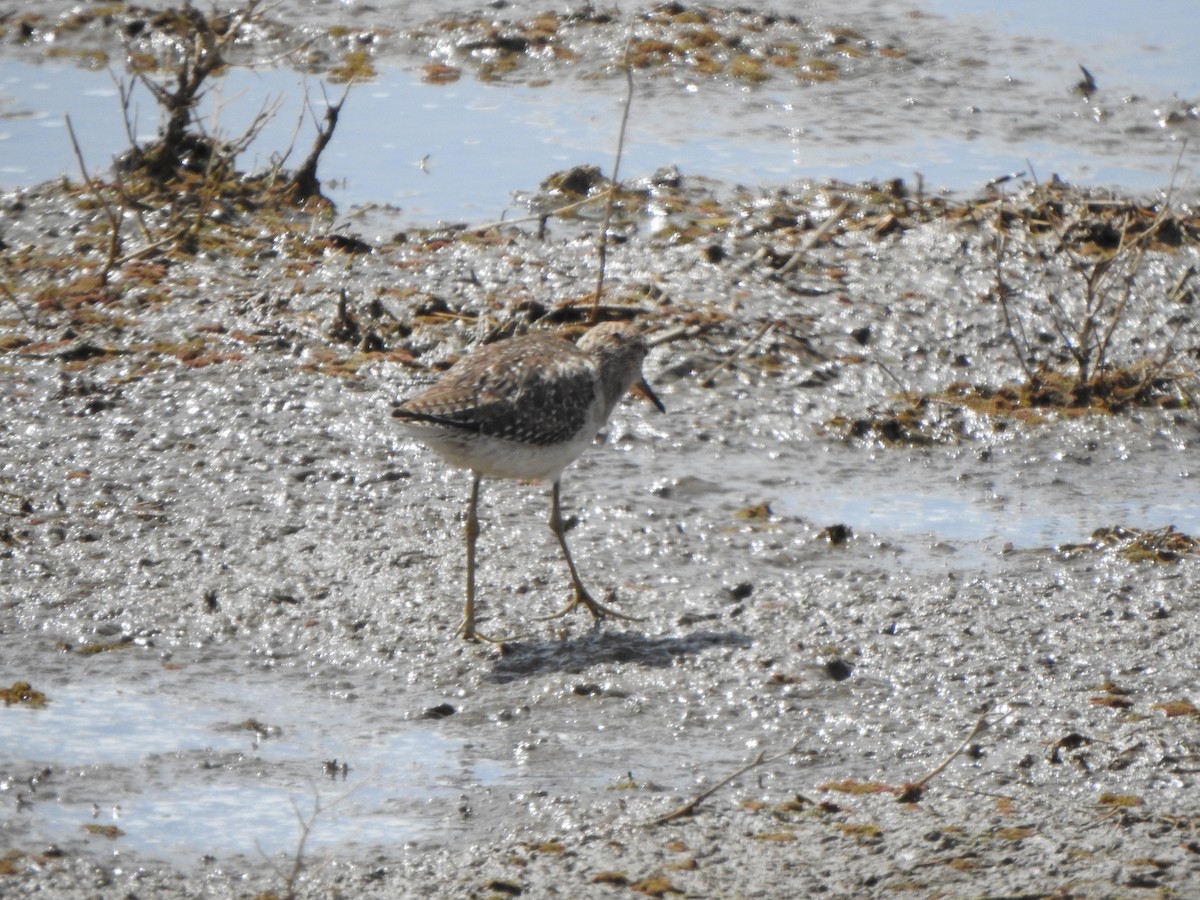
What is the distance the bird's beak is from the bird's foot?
1.63 meters

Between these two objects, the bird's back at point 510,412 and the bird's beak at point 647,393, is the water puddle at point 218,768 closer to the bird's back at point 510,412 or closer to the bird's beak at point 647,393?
the bird's back at point 510,412

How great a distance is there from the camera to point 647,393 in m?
8.15

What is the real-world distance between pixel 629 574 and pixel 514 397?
3.46 ft

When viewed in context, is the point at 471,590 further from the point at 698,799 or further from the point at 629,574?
the point at 698,799

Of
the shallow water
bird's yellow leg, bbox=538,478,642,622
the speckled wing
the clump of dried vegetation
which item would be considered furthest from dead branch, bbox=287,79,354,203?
bird's yellow leg, bbox=538,478,642,622

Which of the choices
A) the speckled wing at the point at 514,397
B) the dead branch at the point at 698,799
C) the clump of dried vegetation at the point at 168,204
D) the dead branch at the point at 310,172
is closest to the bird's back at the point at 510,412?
the speckled wing at the point at 514,397

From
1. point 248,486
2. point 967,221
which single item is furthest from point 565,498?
point 967,221

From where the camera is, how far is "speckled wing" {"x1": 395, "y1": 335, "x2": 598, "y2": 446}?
250 inches

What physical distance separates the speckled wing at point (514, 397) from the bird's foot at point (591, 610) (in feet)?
2.10

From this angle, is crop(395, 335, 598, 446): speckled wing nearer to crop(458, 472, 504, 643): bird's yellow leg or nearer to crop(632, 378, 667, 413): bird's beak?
crop(458, 472, 504, 643): bird's yellow leg

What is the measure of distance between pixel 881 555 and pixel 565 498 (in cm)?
151

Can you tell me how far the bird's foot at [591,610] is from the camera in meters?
6.57

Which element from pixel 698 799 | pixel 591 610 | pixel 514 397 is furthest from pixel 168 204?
pixel 698 799

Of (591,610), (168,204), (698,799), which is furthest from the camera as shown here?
(168,204)
